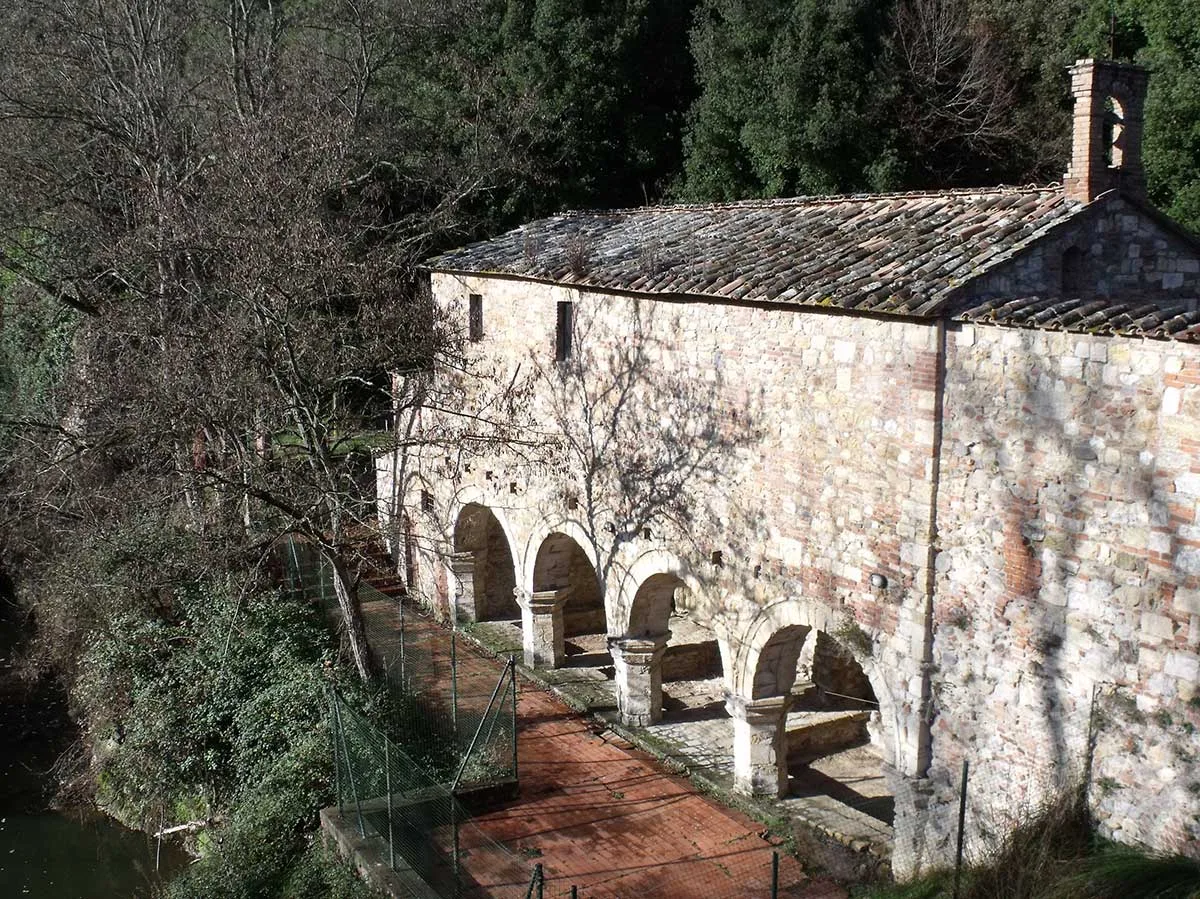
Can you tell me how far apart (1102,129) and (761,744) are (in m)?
6.95

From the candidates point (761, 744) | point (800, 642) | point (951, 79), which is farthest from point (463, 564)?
point (951, 79)

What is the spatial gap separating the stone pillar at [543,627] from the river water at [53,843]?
5.38 meters

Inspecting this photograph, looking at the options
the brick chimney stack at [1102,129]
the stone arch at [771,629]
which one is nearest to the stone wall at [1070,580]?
the stone arch at [771,629]

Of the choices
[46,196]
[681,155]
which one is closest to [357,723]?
[46,196]

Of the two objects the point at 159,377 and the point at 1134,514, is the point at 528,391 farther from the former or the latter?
the point at 1134,514

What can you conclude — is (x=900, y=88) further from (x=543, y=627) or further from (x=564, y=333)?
(x=543, y=627)

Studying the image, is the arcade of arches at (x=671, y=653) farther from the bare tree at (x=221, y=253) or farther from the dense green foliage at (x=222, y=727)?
the dense green foliage at (x=222, y=727)

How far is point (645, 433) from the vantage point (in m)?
13.0

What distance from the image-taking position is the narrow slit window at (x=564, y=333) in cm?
1434

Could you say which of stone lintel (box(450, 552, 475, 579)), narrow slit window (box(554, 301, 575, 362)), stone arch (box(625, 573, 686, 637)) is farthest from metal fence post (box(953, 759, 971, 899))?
stone lintel (box(450, 552, 475, 579))

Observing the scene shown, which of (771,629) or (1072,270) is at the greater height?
(1072,270)

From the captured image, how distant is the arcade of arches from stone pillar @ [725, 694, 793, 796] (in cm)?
1

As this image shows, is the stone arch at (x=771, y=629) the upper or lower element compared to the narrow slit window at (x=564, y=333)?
lower

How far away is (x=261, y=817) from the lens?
12.1 m
